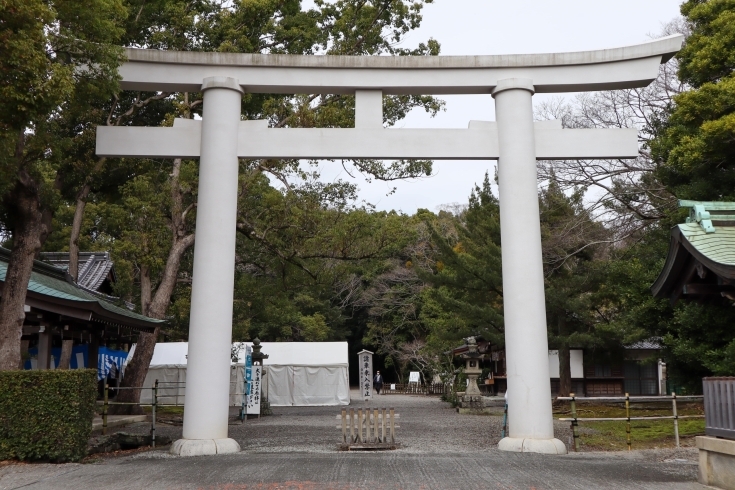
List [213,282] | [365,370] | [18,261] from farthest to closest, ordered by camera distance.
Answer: [365,370]
[213,282]
[18,261]

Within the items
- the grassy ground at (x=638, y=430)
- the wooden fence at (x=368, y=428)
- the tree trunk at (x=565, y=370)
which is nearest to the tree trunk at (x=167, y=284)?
the wooden fence at (x=368, y=428)

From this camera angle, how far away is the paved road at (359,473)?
6957 millimetres

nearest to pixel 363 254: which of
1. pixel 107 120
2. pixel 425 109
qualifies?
pixel 425 109

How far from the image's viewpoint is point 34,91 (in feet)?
26.5

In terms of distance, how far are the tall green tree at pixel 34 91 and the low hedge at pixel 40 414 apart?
32.9 inches

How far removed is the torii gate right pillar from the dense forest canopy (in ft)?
9.01

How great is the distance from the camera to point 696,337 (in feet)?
41.1

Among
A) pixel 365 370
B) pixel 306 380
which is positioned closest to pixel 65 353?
pixel 306 380

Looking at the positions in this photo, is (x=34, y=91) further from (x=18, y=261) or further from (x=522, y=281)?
(x=522, y=281)

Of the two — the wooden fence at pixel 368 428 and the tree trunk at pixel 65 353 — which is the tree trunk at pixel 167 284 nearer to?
the tree trunk at pixel 65 353

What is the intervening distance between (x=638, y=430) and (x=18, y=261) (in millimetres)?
12144

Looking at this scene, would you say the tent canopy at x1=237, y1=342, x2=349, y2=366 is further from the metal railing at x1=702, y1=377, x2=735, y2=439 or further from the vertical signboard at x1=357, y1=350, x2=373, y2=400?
the metal railing at x1=702, y1=377, x2=735, y2=439

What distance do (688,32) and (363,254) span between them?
10197 millimetres

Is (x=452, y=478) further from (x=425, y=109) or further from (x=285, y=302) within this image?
(x=285, y=302)
